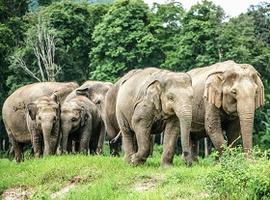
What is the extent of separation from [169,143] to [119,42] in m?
26.5

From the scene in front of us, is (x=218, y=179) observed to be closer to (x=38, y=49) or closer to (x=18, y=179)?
(x=18, y=179)

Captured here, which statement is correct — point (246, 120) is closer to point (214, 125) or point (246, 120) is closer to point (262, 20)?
point (214, 125)

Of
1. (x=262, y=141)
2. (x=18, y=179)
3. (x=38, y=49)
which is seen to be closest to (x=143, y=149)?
(x=18, y=179)

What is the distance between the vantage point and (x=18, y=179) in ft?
42.2

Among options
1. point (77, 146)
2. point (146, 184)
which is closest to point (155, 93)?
point (146, 184)

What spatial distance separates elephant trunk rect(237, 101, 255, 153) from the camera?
1213cm

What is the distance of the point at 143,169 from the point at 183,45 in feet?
84.2

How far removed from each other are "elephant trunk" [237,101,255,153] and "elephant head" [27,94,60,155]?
4.93 m

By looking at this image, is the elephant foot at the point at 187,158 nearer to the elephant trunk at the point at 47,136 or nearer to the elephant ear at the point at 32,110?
the elephant trunk at the point at 47,136

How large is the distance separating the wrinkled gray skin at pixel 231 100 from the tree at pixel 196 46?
73.6 feet

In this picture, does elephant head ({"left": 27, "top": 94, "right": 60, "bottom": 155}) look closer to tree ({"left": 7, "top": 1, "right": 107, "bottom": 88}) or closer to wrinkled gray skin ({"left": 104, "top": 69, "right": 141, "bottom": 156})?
wrinkled gray skin ({"left": 104, "top": 69, "right": 141, "bottom": 156})

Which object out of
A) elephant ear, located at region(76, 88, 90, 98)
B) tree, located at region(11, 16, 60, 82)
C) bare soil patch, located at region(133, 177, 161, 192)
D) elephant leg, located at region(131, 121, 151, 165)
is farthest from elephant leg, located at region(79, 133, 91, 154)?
tree, located at region(11, 16, 60, 82)

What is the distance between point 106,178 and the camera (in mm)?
11578

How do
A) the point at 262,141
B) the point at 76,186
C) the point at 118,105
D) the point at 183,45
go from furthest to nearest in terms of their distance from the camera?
the point at 183,45, the point at 262,141, the point at 118,105, the point at 76,186
